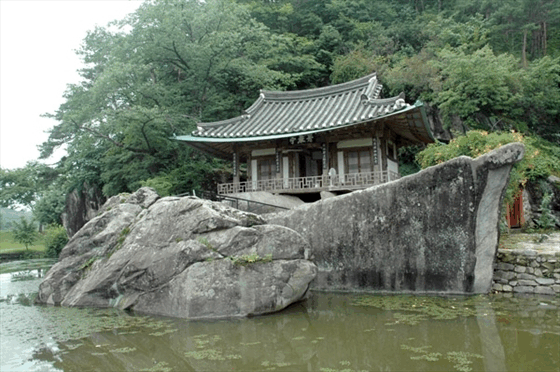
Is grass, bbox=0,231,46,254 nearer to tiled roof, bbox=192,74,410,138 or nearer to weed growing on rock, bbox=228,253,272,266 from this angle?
tiled roof, bbox=192,74,410,138

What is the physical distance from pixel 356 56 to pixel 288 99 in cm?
825

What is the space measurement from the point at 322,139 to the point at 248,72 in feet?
29.0

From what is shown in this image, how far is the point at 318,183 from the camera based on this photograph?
16734 mm

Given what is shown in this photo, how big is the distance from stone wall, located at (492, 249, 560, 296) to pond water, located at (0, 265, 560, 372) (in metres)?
0.47

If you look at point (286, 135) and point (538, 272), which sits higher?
point (286, 135)

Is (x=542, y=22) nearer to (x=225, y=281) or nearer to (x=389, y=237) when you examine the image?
(x=389, y=237)

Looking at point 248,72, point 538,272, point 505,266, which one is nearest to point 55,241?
point 248,72

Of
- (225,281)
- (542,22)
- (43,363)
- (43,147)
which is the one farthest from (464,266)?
(43,147)

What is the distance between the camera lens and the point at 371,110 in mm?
16688

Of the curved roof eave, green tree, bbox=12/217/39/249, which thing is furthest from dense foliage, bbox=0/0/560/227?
green tree, bbox=12/217/39/249

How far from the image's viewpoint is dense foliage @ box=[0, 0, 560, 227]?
66.5ft

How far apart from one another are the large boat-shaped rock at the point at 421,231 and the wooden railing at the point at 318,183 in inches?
204

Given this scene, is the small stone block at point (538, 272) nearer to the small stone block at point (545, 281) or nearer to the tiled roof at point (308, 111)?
the small stone block at point (545, 281)

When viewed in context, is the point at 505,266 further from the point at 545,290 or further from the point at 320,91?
the point at 320,91
